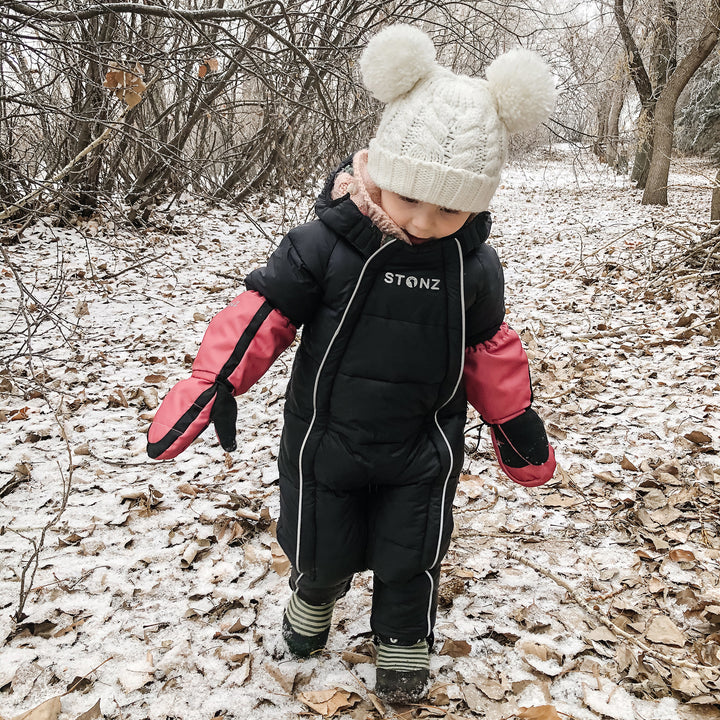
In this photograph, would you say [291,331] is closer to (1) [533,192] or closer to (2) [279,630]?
(2) [279,630]

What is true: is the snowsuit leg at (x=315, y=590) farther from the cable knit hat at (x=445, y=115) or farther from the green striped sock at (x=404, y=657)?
the cable knit hat at (x=445, y=115)

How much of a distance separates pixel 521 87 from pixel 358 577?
1861 mm

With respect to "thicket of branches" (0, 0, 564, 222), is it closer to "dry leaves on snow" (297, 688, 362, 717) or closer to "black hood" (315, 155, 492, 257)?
"black hood" (315, 155, 492, 257)

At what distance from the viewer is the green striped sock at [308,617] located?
6.27 ft

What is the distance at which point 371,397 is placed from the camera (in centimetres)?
153

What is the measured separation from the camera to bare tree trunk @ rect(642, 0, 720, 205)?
845 centimetres

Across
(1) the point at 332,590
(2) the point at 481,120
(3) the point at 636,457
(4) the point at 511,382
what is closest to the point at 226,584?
(1) the point at 332,590

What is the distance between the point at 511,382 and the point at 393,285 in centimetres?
46

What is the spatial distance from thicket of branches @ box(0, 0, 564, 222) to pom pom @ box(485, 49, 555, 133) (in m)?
1.96

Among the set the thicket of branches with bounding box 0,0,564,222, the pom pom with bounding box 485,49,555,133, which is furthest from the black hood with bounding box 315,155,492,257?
the thicket of branches with bounding box 0,0,564,222

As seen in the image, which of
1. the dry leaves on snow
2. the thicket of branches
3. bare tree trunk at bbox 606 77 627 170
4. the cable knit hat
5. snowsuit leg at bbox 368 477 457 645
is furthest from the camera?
bare tree trunk at bbox 606 77 627 170

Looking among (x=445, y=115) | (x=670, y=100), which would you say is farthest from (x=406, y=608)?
(x=670, y=100)

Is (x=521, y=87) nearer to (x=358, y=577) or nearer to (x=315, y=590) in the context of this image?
(x=315, y=590)

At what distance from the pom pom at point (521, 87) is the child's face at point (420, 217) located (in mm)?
255
